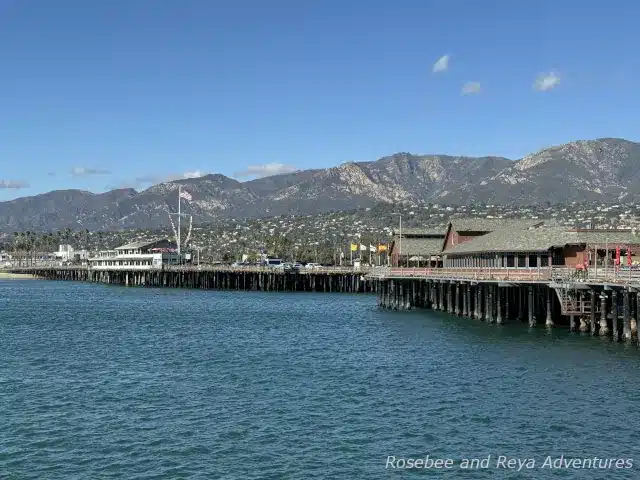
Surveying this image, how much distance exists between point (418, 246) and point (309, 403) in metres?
65.9

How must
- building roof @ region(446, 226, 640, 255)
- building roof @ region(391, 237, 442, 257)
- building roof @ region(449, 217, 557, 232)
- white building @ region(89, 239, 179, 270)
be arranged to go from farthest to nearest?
white building @ region(89, 239, 179, 270)
building roof @ region(391, 237, 442, 257)
building roof @ region(449, 217, 557, 232)
building roof @ region(446, 226, 640, 255)

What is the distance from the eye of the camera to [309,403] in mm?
31938

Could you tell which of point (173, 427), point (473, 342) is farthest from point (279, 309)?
point (173, 427)

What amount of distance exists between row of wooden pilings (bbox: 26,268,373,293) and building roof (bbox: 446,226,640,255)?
2068 inches

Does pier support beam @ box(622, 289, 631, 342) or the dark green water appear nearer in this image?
the dark green water

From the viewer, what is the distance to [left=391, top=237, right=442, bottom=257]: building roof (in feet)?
311

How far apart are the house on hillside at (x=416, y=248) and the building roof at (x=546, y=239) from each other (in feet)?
81.8

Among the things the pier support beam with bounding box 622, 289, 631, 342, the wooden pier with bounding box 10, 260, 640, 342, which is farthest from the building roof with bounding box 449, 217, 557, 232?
the pier support beam with bounding box 622, 289, 631, 342

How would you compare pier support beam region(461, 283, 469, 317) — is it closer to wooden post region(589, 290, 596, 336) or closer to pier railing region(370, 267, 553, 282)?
pier railing region(370, 267, 553, 282)

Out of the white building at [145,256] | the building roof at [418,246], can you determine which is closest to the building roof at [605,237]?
the building roof at [418,246]

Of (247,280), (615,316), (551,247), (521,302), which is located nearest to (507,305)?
(521,302)

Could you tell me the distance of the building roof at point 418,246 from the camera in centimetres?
9469

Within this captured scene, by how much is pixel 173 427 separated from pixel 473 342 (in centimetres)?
2495

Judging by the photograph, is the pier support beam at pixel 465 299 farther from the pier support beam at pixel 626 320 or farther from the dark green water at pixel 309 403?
the pier support beam at pixel 626 320
